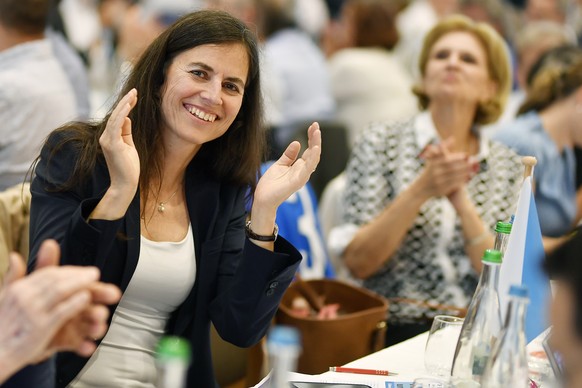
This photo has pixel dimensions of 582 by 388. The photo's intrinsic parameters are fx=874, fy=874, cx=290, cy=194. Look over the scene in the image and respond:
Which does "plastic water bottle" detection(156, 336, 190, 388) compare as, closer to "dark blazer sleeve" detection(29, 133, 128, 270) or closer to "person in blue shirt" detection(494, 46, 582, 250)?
"dark blazer sleeve" detection(29, 133, 128, 270)

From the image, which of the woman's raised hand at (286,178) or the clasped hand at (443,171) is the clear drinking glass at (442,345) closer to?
the woman's raised hand at (286,178)

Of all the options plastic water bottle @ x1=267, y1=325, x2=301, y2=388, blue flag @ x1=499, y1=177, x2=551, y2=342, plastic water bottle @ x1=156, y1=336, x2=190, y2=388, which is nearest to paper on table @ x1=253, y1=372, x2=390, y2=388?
blue flag @ x1=499, y1=177, x2=551, y2=342

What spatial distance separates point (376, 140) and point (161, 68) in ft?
3.68

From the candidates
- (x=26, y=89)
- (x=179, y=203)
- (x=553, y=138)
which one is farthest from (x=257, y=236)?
(x=553, y=138)

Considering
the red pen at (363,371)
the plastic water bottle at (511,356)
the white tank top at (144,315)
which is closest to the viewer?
the plastic water bottle at (511,356)

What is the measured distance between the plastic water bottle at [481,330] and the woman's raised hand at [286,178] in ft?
1.77

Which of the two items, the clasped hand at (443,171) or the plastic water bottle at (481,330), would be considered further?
the clasped hand at (443,171)

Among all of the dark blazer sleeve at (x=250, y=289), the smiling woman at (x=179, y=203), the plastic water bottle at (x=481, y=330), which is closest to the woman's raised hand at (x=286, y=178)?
the smiling woman at (x=179, y=203)

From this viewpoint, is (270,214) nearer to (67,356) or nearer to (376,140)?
(67,356)

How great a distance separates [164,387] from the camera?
124 centimetres

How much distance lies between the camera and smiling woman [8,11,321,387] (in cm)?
202

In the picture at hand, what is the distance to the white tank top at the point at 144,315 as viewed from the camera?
2082mm

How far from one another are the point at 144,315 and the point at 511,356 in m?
0.99

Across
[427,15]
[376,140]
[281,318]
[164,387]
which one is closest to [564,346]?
[164,387]
